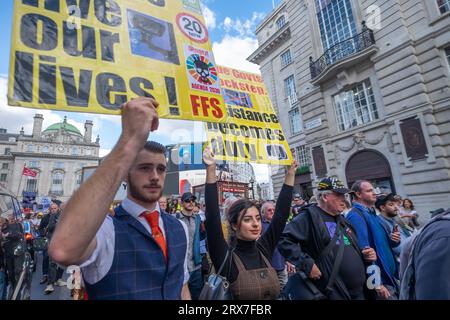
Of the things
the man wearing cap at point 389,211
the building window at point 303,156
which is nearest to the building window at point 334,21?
the building window at point 303,156

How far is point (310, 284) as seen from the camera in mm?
2551

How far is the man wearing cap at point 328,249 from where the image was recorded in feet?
8.47

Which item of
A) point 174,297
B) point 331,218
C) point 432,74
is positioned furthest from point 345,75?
point 174,297

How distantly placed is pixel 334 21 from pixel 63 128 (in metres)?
72.2

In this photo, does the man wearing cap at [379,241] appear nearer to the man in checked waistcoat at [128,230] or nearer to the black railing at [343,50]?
the man in checked waistcoat at [128,230]

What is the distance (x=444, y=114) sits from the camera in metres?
10.4

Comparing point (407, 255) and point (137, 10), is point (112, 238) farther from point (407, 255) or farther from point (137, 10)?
point (137, 10)

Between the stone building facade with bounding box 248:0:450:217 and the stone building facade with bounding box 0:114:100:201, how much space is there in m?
54.2

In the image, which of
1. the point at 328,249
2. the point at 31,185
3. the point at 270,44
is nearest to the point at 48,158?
the point at 31,185

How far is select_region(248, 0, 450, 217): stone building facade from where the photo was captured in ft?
34.8

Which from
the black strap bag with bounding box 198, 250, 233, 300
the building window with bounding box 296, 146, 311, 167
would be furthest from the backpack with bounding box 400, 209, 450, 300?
the building window with bounding box 296, 146, 311, 167

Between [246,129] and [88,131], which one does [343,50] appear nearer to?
[246,129]

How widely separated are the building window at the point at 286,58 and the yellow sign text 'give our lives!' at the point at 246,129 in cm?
1629

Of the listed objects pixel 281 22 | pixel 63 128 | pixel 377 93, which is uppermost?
pixel 63 128
